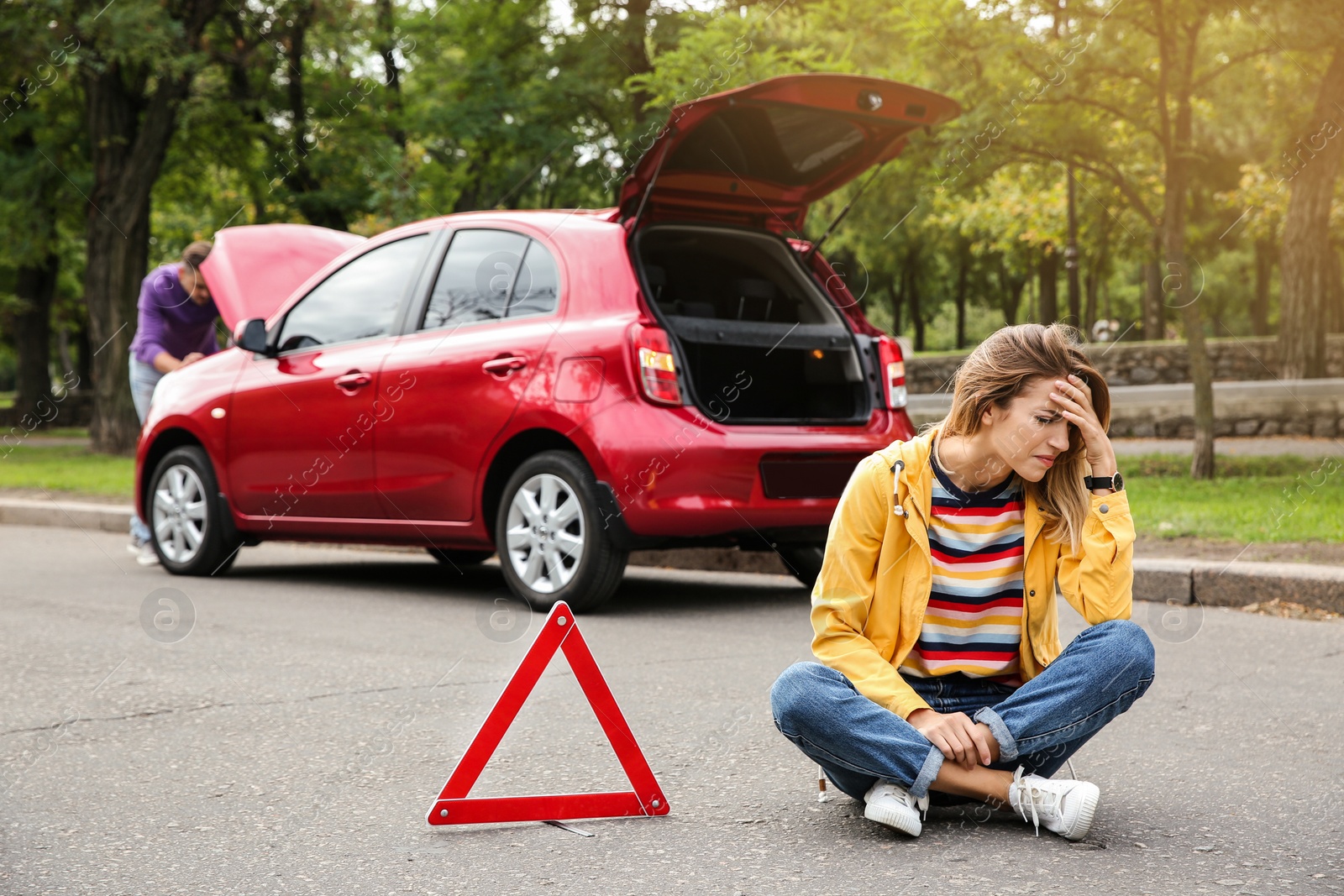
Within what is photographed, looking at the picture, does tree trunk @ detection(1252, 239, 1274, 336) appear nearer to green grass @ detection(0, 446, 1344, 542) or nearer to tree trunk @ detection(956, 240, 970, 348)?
tree trunk @ detection(956, 240, 970, 348)

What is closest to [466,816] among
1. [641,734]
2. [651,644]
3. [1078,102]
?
[641,734]

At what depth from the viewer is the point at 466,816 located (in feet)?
9.78

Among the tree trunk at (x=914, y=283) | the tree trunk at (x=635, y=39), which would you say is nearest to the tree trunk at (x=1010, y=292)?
the tree trunk at (x=914, y=283)

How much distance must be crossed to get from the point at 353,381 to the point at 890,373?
2517 millimetres

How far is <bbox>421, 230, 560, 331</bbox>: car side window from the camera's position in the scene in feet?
20.2

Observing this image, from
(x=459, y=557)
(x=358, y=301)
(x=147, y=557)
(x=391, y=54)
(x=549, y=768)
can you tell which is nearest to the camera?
(x=549, y=768)

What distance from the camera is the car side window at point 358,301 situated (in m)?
6.77

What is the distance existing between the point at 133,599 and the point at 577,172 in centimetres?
1561

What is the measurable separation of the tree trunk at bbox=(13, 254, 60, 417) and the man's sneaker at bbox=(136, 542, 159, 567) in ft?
87.1

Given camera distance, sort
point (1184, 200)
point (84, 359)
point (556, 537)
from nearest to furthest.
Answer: point (556, 537)
point (1184, 200)
point (84, 359)

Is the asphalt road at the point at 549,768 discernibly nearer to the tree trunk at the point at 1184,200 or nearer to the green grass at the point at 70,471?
the tree trunk at the point at 1184,200

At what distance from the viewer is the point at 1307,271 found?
15.9m

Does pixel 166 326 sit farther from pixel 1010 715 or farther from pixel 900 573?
pixel 1010 715

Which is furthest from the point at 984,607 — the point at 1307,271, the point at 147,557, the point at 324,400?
the point at 1307,271
